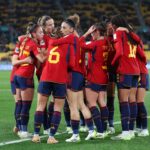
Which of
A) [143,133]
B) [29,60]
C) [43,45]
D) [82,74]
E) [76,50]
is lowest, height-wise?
[143,133]

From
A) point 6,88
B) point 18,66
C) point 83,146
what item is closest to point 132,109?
point 83,146

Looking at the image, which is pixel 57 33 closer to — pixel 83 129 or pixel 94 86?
pixel 94 86

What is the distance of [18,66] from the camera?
408 inches

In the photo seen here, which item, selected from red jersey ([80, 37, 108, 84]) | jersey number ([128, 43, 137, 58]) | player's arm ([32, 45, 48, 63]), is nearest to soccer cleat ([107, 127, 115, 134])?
red jersey ([80, 37, 108, 84])

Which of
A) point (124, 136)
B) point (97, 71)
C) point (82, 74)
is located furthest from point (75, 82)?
point (124, 136)

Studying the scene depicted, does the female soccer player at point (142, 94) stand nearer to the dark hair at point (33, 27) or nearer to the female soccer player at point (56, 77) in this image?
the female soccer player at point (56, 77)

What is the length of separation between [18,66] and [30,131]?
1.26 metres

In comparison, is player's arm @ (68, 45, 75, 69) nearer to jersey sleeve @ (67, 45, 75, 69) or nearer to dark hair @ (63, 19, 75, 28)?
jersey sleeve @ (67, 45, 75, 69)

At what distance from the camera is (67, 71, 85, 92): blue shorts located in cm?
954

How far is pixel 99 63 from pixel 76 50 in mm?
649

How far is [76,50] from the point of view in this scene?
30.9 ft

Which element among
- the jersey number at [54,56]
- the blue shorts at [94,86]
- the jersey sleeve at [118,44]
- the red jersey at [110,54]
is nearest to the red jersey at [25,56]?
the jersey number at [54,56]

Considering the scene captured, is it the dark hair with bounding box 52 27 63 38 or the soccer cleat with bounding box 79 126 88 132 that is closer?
the dark hair with bounding box 52 27 63 38

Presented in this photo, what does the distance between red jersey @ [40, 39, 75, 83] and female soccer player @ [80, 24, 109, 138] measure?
0.56m
